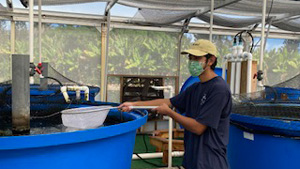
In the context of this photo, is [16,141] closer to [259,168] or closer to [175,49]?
[259,168]

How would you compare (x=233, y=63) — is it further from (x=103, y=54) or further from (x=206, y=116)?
(x=103, y=54)

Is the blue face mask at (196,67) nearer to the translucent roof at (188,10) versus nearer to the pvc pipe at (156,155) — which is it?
the pvc pipe at (156,155)

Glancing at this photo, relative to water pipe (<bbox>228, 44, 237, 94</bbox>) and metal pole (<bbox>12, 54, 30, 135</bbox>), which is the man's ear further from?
water pipe (<bbox>228, 44, 237, 94</bbox>)

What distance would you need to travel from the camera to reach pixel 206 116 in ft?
5.63

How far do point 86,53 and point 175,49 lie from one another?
253cm

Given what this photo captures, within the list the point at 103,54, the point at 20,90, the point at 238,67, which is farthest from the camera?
the point at 103,54

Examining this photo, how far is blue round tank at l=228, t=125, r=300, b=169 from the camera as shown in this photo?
6.72 ft

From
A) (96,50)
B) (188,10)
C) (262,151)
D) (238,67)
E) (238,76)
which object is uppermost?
(188,10)

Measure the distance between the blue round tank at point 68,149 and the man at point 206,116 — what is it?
0.42m

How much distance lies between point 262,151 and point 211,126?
2.79 ft

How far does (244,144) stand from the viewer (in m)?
2.42

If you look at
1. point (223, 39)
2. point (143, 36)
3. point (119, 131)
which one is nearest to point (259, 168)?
point (119, 131)

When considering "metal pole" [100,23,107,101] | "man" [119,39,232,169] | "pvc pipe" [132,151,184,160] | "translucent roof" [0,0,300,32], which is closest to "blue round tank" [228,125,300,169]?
"man" [119,39,232,169]

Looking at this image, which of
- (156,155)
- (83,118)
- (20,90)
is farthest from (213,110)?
(156,155)
